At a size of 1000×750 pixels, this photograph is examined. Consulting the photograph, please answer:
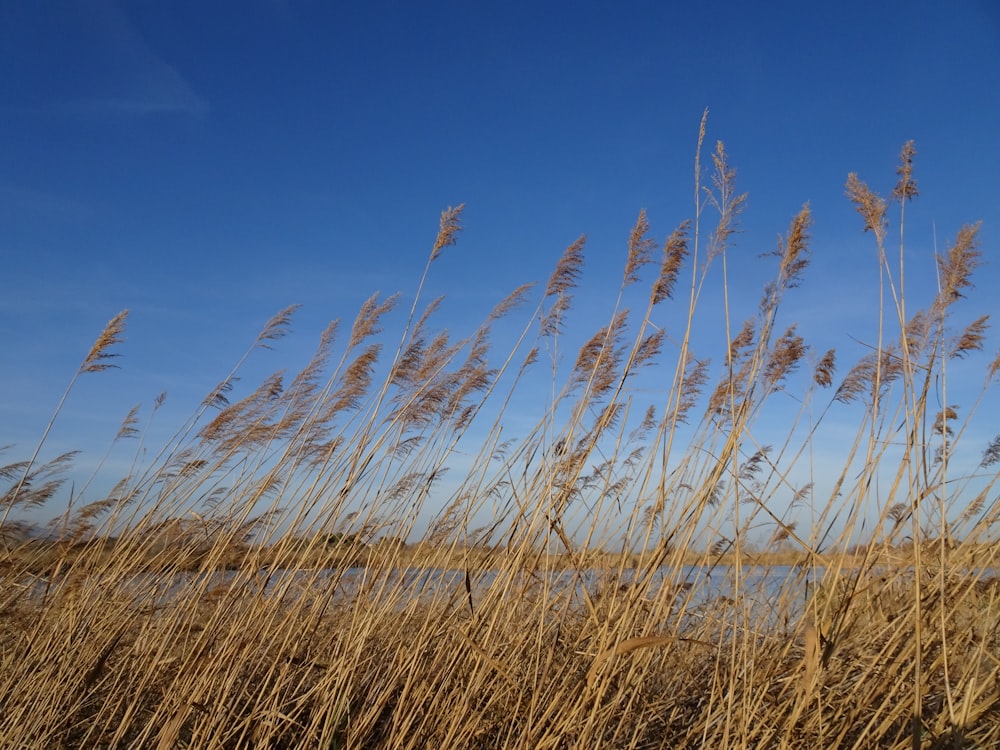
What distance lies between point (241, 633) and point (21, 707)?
0.78 m

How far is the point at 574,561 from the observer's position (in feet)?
6.91

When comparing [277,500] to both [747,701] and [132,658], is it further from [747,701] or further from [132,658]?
[747,701]

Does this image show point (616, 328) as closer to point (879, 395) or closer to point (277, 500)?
point (879, 395)

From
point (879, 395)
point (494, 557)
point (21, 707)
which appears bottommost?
point (21, 707)

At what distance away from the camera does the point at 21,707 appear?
7.59 ft

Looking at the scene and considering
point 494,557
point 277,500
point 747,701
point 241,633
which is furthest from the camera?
point 277,500

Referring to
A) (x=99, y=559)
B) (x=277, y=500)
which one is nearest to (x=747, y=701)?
(x=277, y=500)

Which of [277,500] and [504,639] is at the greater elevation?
[277,500]

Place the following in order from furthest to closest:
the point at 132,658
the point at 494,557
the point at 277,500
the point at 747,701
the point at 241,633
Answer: the point at 277,500 < the point at 132,658 < the point at 494,557 < the point at 241,633 < the point at 747,701

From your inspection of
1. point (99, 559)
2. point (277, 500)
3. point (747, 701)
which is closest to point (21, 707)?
point (99, 559)

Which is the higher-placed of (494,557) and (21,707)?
(494,557)

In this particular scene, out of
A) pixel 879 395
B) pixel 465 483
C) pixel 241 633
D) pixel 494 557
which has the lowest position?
pixel 241 633

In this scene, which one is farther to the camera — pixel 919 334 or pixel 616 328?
pixel 616 328

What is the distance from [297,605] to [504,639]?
0.73 m
